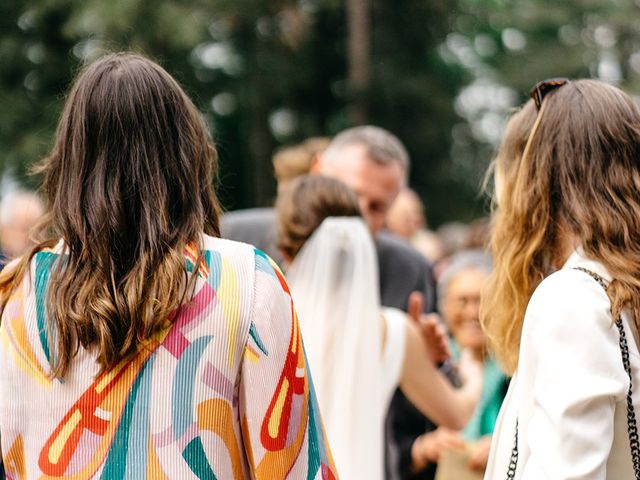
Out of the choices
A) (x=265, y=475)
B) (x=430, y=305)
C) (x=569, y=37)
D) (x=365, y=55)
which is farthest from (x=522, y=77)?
(x=265, y=475)

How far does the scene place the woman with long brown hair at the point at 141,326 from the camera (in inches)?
76.9

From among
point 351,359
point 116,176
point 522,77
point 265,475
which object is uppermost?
point 116,176

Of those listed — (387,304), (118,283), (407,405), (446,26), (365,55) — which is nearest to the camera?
(118,283)

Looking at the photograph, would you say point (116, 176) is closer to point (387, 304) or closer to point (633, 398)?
point (633, 398)

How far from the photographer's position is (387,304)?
5.13 m

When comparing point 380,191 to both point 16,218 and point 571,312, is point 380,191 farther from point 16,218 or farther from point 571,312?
point 16,218

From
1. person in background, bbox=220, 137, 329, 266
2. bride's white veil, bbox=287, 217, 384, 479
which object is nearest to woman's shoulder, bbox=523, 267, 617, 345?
bride's white veil, bbox=287, 217, 384, 479

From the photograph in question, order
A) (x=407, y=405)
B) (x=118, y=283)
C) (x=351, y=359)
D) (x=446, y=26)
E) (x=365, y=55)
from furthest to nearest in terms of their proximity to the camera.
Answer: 1. (x=446, y=26)
2. (x=365, y=55)
3. (x=407, y=405)
4. (x=351, y=359)
5. (x=118, y=283)

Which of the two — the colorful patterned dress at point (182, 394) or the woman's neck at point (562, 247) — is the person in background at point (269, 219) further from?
the colorful patterned dress at point (182, 394)

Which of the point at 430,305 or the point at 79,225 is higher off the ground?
the point at 79,225

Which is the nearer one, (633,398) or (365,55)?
(633,398)

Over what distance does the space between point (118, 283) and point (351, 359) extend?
62.2 inches

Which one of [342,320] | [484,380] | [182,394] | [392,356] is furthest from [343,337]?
[182,394]

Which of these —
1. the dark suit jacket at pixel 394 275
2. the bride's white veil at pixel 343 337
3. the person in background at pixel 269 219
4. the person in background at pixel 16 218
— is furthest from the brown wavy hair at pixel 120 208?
the person in background at pixel 16 218
